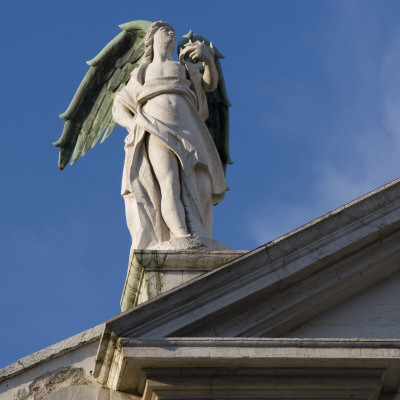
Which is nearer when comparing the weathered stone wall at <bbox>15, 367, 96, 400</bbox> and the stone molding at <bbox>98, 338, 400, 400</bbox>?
the stone molding at <bbox>98, 338, 400, 400</bbox>

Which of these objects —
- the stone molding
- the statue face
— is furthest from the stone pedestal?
the statue face

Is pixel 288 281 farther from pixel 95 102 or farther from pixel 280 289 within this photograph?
pixel 95 102

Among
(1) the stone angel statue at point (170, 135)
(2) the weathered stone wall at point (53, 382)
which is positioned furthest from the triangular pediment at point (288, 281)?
(1) the stone angel statue at point (170, 135)

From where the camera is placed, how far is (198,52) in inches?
547

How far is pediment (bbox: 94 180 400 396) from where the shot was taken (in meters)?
11.2

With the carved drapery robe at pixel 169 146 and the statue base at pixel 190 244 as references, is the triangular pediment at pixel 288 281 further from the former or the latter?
the carved drapery robe at pixel 169 146

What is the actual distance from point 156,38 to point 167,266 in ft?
9.00

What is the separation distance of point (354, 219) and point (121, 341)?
2.03 m

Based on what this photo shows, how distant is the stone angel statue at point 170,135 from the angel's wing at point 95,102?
0.07 ft

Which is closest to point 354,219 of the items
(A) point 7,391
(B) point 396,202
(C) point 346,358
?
(B) point 396,202

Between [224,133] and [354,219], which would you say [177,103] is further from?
[354,219]

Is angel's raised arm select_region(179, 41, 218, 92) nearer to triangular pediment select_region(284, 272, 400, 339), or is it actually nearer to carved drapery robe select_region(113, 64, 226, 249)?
carved drapery robe select_region(113, 64, 226, 249)

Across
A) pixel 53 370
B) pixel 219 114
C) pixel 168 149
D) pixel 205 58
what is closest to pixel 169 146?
pixel 168 149

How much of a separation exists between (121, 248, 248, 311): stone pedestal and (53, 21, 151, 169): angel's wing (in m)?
3.04
